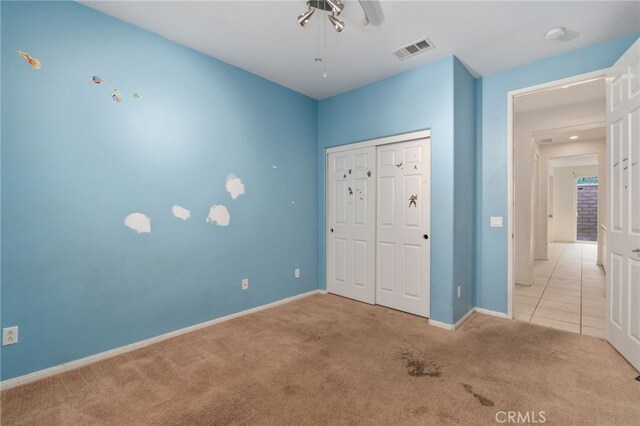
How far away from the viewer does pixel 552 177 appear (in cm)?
984

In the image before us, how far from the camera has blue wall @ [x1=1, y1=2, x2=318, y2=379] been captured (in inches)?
80.7

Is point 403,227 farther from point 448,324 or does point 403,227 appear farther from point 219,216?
point 219,216

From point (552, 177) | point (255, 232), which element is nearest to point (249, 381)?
point (255, 232)

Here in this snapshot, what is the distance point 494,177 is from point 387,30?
6.77 feet

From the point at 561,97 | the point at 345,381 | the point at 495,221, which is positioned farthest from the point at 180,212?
the point at 561,97

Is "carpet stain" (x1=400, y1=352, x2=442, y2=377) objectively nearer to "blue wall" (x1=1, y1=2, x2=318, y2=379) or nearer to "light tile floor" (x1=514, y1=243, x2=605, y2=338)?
"light tile floor" (x1=514, y1=243, x2=605, y2=338)

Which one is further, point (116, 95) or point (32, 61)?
point (116, 95)

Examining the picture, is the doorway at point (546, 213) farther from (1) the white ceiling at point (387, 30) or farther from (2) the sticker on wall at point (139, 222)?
(2) the sticker on wall at point (139, 222)

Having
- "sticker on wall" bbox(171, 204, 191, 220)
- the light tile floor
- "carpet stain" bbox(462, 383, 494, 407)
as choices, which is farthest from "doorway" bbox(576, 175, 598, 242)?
"sticker on wall" bbox(171, 204, 191, 220)

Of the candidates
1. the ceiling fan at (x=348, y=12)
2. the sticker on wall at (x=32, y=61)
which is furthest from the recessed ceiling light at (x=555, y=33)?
the sticker on wall at (x=32, y=61)

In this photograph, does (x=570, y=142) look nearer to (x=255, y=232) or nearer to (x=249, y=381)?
(x=255, y=232)

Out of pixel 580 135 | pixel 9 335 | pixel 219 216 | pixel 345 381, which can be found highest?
pixel 580 135

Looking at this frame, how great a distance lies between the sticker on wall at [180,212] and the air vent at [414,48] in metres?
2.71

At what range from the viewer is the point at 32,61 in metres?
2.08
